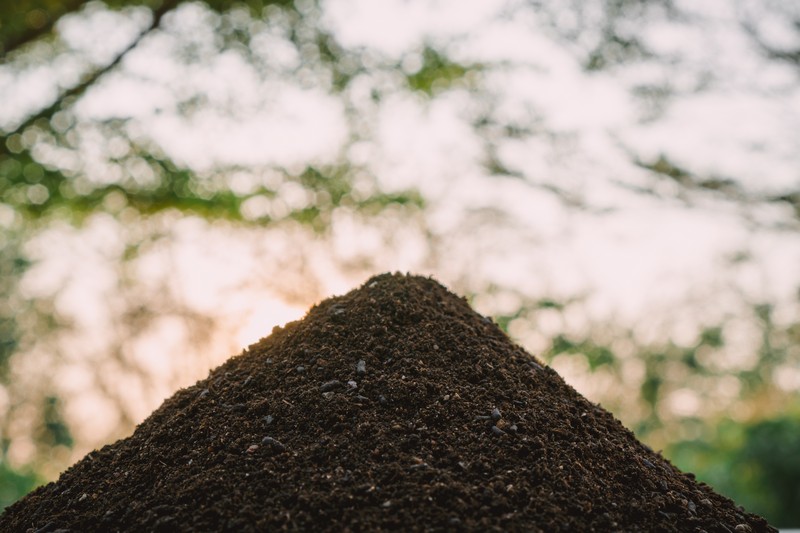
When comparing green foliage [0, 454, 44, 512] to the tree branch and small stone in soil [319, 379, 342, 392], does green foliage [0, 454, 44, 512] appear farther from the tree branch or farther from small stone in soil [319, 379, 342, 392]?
small stone in soil [319, 379, 342, 392]

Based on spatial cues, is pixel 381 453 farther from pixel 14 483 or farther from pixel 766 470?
pixel 14 483

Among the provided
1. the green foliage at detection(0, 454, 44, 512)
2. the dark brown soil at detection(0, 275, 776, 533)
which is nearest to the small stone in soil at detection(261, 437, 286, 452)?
the dark brown soil at detection(0, 275, 776, 533)

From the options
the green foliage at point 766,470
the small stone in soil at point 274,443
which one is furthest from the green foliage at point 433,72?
the small stone in soil at point 274,443

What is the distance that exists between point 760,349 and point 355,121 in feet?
31.0

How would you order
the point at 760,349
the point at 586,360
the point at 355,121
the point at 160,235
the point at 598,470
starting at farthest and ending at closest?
the point at 760,349
the point at 586,360
the point at 160,235
the point at 355,121
the point at 598,470

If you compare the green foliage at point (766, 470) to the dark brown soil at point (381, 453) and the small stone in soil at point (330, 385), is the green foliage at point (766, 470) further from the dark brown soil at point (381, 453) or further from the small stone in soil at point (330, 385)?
the small stone in soil at point (330, 385)

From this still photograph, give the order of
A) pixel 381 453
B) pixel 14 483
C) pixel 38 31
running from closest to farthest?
1. pixel 381 453
2. pixel 38 31
3. pixel 14 483

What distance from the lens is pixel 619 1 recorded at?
313 inches

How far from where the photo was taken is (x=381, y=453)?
200 cm

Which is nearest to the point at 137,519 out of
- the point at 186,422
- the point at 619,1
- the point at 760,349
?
the point at 186,422

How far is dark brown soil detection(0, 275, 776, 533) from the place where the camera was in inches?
72.3

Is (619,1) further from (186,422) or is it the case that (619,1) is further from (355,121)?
(186,422)

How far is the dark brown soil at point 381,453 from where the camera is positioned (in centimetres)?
184

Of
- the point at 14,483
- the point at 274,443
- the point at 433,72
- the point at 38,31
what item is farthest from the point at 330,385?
the point at 14,483
